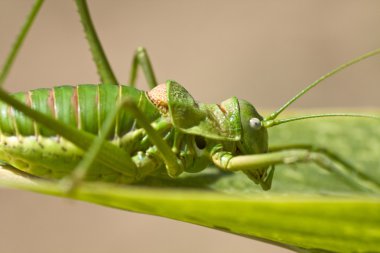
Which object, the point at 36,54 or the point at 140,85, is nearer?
the point at 140,85

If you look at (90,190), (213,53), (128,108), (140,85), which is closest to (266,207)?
(90,190)

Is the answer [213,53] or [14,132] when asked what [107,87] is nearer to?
[14,132]

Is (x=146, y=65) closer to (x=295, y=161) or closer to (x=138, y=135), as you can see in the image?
(x=138, y=135)

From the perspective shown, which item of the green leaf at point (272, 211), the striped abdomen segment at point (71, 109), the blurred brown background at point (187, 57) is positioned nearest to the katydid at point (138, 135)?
the striped abdomen segment at point (71, 109)

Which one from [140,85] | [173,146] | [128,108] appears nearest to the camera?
[128,108]

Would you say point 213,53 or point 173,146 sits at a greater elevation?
point 213,53

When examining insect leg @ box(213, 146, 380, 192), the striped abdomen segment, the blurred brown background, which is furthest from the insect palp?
the blurred brown background

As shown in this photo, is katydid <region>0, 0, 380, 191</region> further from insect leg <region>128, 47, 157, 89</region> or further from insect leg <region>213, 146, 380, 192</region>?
insect leg <region>128, 47, 157, 89</region>

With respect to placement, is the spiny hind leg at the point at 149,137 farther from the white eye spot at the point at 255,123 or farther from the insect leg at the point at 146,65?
the insect leg at the point at 146,65
